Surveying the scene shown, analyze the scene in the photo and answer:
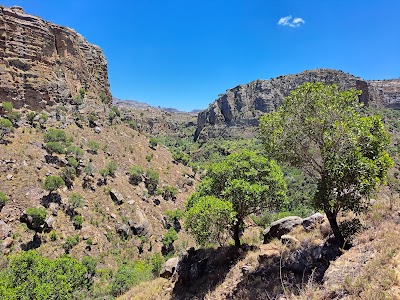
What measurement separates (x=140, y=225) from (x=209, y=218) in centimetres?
2167

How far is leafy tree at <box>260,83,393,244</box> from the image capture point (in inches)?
324

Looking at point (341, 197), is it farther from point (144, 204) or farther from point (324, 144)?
point (144, 204)

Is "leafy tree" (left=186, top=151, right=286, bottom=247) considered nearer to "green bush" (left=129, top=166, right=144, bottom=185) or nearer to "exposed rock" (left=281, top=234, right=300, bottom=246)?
"exposed rock" (left=281, top=234, right=300, bottom=246)

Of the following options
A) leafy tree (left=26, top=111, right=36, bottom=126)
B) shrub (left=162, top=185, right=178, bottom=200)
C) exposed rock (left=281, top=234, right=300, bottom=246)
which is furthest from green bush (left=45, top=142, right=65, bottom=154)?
exposed rock (left=281, top=234, right=300, bottom=246)

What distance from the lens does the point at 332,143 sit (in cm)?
880

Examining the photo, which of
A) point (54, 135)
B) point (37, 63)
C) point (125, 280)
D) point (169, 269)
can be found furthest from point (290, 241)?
point (37, 63)

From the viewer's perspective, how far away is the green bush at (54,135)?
33781mm

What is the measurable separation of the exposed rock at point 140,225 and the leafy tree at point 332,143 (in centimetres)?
2423

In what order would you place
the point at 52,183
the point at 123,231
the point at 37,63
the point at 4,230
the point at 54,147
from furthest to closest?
the point at 37,63 < the point at 54,147 < the point at 123,231 < the point at 52,183 < the point at 4,230

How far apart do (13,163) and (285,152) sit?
2968 centimetres

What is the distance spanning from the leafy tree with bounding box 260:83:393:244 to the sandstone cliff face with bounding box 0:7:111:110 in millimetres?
40124

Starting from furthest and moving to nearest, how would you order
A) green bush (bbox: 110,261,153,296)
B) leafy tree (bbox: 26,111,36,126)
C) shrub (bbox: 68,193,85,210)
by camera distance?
leafy tree (bbox: 26,111,36,126) → shrub (bbox: 68,193,85,210) → green bush (bbox: 110,261,153,296)

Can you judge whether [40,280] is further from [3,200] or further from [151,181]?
[151,181]

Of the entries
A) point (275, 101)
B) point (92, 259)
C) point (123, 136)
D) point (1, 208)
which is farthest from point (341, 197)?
point (275, 101)
